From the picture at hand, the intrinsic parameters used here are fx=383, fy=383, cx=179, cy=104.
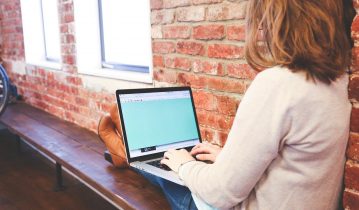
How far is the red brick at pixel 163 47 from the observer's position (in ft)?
6.72

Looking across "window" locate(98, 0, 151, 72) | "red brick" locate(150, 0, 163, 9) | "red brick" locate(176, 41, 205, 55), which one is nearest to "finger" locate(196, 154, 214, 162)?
"red brick" locate(176, 41, 205, 55)

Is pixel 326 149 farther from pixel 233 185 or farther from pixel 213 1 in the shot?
pixel 213 1

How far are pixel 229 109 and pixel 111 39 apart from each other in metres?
1.46

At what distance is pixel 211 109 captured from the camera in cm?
187

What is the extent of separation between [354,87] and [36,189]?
2376 mm

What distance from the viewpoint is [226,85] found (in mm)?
1760

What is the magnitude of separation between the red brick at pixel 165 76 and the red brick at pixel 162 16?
269 millimetres

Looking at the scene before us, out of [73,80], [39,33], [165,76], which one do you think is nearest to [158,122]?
[165,76]

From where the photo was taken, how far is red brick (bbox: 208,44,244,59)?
1665mm

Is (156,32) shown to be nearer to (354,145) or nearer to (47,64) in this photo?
(354,145)

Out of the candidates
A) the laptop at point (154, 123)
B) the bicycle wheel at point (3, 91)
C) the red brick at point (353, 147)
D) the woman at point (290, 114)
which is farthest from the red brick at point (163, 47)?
the bicycle wheel at point (3, 91)

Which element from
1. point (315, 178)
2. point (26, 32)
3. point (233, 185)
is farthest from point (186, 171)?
point (26, 32)

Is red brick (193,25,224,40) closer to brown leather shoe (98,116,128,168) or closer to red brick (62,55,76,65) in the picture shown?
brown leather shoe (98,116,128,168)

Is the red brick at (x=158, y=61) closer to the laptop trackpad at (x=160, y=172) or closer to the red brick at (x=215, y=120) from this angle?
the red brick at (x=215, y=120)
